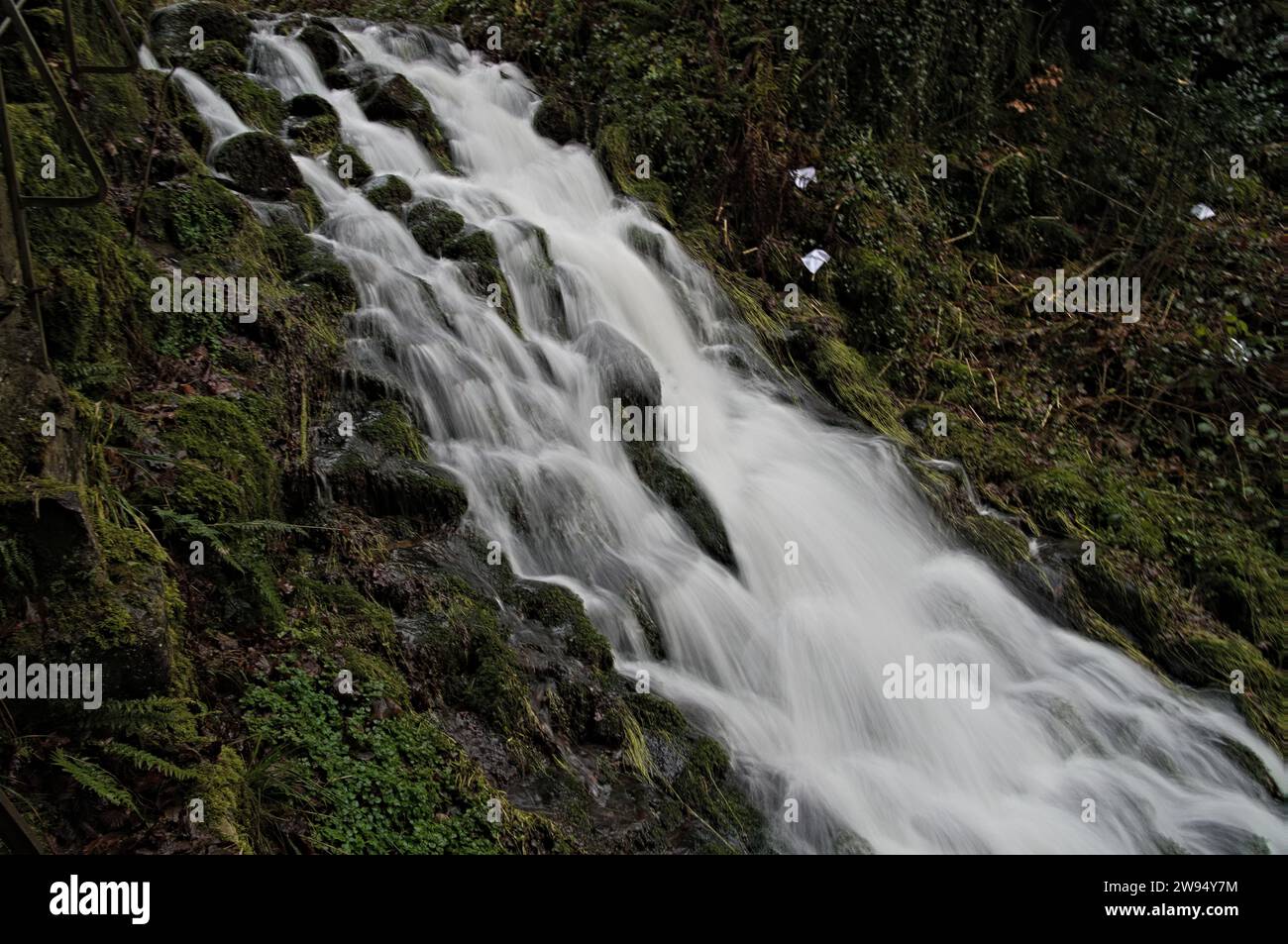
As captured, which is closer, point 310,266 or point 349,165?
point 310,266

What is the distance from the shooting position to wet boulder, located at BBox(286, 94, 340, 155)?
9.01 metres

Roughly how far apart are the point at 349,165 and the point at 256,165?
1346 millimetres

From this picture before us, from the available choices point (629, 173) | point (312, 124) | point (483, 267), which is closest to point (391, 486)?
point (483, 267)

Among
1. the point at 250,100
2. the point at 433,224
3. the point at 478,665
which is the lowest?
the point at 478,665

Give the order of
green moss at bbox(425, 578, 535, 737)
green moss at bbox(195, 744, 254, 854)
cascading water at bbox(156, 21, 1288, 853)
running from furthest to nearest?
cascading water at bbox(156, 21, 1288, 853) → green moss at bbox(425, 578, 535, 737) → green moss at bbox(195, 744, 254, 854)

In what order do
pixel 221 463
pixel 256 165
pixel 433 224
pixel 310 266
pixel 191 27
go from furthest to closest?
1. pixel 191 27
2. pixel 433 224
3. pixel 256 165
4. pixel 310 266
5. pixel 221 463

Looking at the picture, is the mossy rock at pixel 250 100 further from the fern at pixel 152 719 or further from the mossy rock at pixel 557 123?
the fern at pixel 152 719

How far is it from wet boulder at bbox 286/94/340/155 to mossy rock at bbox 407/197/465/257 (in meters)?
1.34

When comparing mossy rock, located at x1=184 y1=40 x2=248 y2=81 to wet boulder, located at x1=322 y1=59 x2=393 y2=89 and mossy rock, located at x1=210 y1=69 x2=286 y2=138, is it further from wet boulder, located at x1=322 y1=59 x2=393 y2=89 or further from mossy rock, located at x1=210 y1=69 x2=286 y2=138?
wet boulder, located at x1=322 y1=59 x2=393 y2=89

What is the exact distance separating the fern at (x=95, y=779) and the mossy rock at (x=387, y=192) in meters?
6.03

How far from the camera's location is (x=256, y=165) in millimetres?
7504

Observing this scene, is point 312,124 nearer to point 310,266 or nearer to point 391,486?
point 310,266

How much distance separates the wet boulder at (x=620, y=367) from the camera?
7453 mm

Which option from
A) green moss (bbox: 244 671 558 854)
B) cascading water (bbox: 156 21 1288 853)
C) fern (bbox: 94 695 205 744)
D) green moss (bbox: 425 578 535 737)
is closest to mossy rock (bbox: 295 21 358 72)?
cascading water (bbox: 156 21 1288 853)
